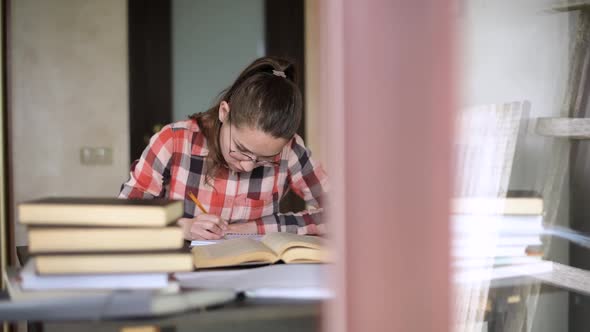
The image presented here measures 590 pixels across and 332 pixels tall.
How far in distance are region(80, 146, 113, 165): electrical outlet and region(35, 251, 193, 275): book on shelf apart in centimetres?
300

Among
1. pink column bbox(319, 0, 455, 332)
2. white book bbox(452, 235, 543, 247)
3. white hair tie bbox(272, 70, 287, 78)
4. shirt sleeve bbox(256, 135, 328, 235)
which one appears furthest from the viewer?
shirt sleeve bbox(256, 135, 328, 235)

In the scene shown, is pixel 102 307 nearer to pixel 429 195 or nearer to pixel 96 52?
pixel 429 195

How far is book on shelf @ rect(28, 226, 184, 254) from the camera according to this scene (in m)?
0.74

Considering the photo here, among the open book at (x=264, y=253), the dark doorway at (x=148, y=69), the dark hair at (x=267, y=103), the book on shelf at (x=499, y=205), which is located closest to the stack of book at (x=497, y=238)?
the book on shelf at (x=499, y=205)

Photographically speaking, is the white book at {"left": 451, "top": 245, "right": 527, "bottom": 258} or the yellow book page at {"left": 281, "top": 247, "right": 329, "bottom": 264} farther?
the yellow book page at {"left": 281, "top": 247, "right": 329, "bottom": 264}

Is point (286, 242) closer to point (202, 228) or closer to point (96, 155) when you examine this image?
point (202, 228)

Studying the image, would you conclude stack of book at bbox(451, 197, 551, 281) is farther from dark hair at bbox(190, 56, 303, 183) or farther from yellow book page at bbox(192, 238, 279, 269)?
dark hair at bbox(190, 56, 303, 183)

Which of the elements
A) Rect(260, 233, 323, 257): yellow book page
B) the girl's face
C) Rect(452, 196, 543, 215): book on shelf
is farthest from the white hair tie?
Rect(452, 196, 543, 215): book on shelf

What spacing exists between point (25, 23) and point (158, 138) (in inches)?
87.7

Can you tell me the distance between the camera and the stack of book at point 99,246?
741 millimetres

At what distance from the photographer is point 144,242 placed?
0.76 meters

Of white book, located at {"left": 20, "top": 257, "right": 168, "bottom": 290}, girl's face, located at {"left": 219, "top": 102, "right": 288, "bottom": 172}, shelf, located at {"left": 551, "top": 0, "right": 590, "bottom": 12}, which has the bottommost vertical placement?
white book, located at {"left": 20, "top": 257, "right": 168, "bottom": 290}

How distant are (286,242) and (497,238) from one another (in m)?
0.36

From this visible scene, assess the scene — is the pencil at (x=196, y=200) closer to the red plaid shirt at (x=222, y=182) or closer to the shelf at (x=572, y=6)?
the red plaid shirt at (x=222, y=182)
